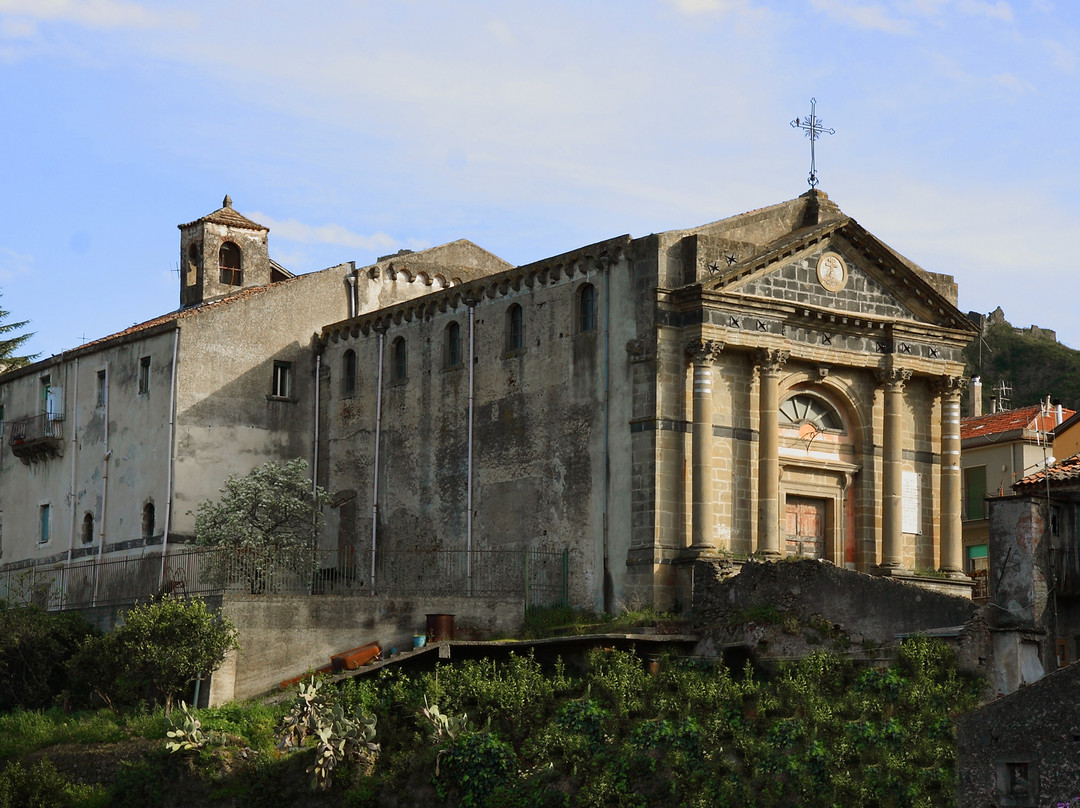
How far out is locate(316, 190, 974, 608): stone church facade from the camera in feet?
119

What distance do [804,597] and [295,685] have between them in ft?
32.7

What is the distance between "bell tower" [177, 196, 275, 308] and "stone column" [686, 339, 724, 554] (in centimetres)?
1853

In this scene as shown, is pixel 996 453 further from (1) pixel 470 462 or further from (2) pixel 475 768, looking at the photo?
(2) pixel 475 768

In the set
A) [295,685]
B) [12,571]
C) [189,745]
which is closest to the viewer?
[189,745]

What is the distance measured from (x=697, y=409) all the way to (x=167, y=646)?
37.4 ft

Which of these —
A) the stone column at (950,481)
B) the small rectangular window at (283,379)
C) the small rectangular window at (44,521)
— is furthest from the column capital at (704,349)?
the small rectangular window at (44,521)

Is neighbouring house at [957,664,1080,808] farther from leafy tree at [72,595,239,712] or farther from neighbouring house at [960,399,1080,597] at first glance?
neighbouring house at [960,399,1080,597]

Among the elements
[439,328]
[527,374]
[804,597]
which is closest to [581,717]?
[804,597]

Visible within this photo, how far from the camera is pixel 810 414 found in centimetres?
3847

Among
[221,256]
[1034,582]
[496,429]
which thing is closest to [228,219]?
[221,256]

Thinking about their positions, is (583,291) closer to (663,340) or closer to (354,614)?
(663,340)

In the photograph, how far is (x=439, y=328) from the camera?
42.1 m

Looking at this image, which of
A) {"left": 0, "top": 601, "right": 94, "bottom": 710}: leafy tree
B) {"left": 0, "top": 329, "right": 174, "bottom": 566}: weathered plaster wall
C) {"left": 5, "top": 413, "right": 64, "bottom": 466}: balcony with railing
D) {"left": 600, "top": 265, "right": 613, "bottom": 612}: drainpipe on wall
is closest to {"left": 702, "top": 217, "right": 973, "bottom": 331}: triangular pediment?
{"left": 600, "top": 265, "right": 613, "bottom": 612}: drainpipe on wall

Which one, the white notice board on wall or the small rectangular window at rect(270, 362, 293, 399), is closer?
the white notice board on wall
